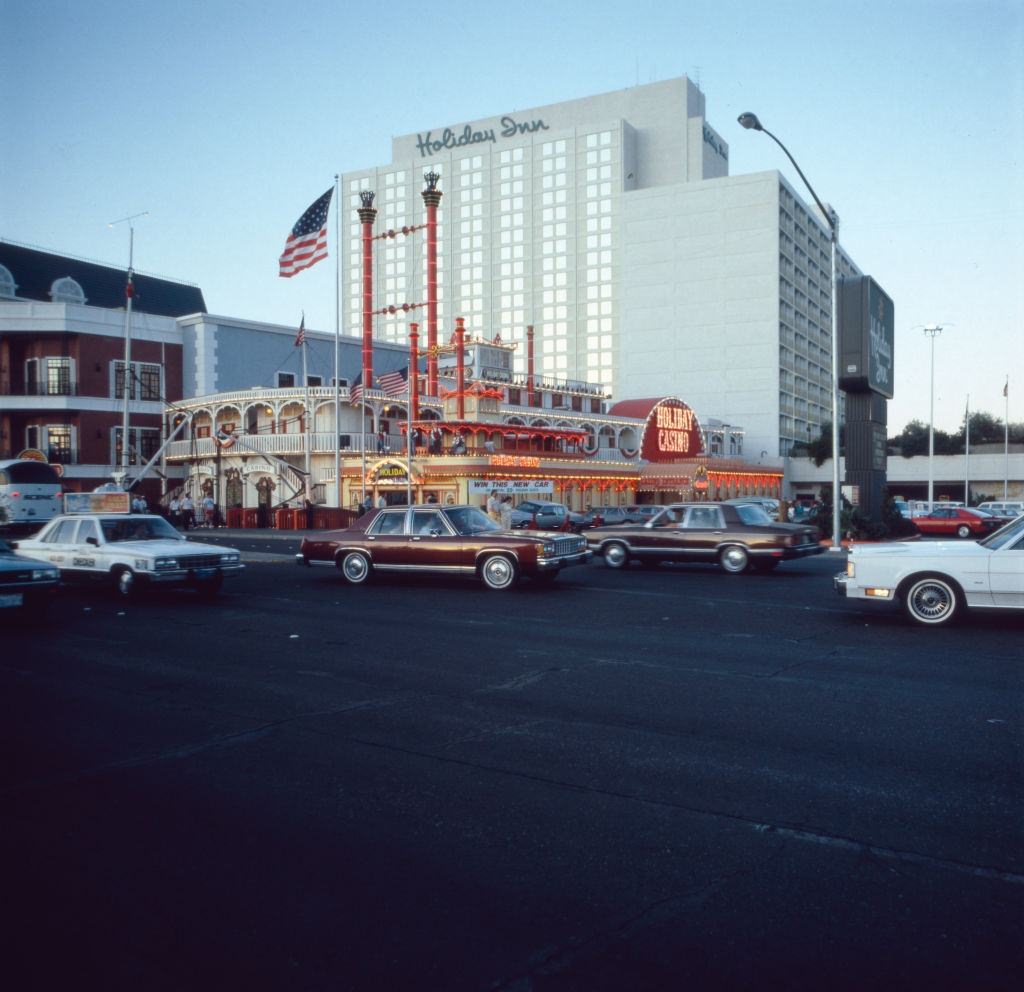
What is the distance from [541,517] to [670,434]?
2754cm

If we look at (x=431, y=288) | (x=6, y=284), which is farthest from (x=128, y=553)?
(x=6, y=284)

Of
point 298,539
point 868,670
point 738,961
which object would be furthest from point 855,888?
point 298,539

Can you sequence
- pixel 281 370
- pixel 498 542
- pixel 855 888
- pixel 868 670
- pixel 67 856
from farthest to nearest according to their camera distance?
pixel 281 370 < pixel 498 542 < pixel 868 670 < pixel 67 856 < pixel 855 888

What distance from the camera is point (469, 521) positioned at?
17.4 m

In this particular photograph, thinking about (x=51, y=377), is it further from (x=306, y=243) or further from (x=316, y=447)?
(x=306, y=243)

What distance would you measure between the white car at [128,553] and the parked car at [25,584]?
2.39 metres

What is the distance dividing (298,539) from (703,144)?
89.4m

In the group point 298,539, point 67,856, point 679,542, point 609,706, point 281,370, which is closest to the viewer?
point 67,856

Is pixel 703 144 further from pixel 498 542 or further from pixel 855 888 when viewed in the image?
pixel 855 888

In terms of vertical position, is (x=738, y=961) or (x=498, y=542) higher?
(x=498, y=542)

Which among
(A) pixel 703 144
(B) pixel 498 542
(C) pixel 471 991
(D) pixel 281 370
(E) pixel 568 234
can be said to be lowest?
(C) pixel 471 991

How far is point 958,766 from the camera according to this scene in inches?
235

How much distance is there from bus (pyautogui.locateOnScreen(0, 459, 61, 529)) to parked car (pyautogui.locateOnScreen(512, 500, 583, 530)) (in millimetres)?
17598

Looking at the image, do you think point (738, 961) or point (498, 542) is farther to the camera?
point (498, 542)
